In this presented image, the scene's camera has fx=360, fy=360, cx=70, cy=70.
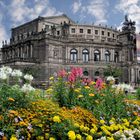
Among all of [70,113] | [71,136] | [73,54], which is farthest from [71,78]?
[73,54]

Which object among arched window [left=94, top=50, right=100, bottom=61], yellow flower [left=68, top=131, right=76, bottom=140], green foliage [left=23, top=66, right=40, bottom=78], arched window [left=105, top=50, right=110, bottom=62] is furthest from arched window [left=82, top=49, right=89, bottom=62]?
yellow flower [left=68, top=131, right=76, bottom=140]

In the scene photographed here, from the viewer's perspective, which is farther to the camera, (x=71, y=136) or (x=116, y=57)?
(x=116, y=57)

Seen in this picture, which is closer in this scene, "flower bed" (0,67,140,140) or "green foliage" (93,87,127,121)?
"flower bed" (0,67,140,140)

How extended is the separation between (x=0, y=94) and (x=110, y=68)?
78499 mm

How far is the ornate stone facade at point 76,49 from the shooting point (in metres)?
86.8

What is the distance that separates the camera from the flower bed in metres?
11.0

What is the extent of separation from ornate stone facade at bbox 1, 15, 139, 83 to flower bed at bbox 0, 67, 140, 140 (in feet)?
225

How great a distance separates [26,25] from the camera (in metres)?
106

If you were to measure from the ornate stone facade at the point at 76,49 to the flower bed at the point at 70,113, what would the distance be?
A: 68.5m

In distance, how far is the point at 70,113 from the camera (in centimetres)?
1310

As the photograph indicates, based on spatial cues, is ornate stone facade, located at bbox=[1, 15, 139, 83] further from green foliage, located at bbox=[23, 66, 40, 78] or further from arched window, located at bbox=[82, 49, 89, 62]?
green foliage, located at bbox=[23, 66, 40, 78]

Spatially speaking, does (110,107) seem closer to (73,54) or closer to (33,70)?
(33,70)

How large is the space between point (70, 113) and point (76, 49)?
260 ft

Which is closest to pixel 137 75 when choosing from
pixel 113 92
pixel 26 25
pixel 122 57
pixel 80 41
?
pixel 122 57
